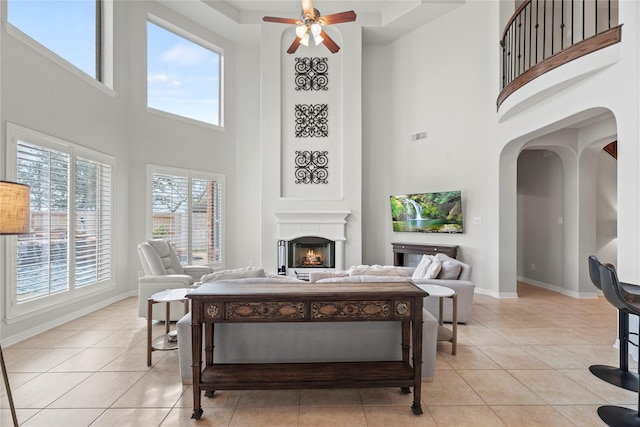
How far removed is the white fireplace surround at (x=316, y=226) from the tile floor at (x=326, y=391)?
3.36 meters

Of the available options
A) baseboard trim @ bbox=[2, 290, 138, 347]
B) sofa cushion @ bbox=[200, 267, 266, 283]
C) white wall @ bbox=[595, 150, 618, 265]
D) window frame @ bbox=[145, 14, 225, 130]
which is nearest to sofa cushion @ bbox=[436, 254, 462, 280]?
sofa cushion @ bbox=[200, 267, 266, 283]

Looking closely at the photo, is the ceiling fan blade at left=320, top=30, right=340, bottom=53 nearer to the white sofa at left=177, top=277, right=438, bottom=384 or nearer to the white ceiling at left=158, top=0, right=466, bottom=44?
the white ceiling at left=158, top=0, right=466, bottom=44

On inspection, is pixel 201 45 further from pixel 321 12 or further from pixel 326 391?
pixel 326 391

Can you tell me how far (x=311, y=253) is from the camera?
7164 mm

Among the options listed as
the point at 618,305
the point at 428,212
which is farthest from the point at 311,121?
the point at 618,305

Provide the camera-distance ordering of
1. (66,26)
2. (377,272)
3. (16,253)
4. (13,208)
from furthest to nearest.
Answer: (66,26) → (377,272) → (16,253) → (13,208)

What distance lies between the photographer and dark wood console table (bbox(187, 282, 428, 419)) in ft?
7.33

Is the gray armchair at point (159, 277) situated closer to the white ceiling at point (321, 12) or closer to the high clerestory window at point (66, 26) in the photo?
the high clerestory window at point (66, 26)

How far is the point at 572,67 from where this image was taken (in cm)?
381

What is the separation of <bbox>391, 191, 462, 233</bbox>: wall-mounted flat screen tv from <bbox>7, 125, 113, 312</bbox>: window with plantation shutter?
207 inches

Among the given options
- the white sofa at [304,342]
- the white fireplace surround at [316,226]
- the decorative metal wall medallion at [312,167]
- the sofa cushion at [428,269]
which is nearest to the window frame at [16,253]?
the white sofa at [304,342]

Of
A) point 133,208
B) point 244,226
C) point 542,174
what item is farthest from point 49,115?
point 542,174

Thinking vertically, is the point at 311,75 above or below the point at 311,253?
above

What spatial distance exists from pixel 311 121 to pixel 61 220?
15.2ft
